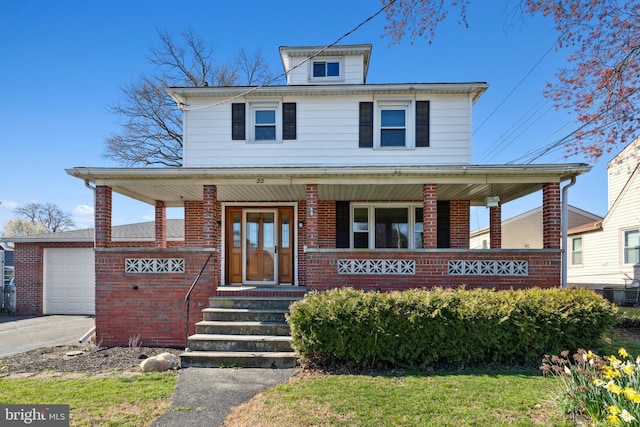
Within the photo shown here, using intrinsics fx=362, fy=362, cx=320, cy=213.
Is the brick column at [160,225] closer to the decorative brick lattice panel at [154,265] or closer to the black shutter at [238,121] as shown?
the decorative brick lattice panel at [154,265]

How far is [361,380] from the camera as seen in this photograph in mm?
5223

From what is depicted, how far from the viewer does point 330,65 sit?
36.4 feet

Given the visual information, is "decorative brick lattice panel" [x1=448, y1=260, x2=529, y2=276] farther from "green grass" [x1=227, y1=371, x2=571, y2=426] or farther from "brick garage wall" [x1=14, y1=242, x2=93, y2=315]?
"brick garage wall" [x1=14, y1=242, x2=93, y2=315]

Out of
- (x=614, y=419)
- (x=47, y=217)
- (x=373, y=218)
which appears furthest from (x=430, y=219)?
(x=47, y=217)

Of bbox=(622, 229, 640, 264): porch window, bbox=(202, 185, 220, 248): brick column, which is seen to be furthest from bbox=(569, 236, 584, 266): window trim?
bbox=(202, 185, 220, 248): brick column

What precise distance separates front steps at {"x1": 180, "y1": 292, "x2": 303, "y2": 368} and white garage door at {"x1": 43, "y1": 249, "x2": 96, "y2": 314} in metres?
8.15

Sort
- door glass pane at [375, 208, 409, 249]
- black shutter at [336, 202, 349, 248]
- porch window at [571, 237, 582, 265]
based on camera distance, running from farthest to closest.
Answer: porch window at [571, 237, 582, 265] → door glass pane at [375, 208, 409, 249] → black shutter at [336, 202, 349, 248]

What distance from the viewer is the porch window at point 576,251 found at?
57.9 ft

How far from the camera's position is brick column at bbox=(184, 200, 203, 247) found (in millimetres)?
10602

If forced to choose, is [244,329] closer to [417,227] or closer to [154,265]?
[154,265]

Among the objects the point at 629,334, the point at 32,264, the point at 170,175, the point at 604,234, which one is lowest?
the point at 629,334

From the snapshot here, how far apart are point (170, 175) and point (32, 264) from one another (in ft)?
29.9

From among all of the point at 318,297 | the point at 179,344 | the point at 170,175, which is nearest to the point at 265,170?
the point at 170,175

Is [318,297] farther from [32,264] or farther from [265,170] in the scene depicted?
[32,264]
